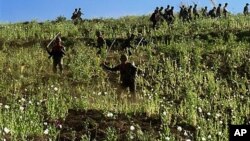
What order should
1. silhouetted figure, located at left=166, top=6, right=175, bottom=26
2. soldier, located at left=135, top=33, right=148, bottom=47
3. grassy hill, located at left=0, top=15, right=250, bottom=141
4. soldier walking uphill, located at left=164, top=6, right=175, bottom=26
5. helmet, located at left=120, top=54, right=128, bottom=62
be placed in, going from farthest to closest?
1. soldier walking uphill, located at left=164, top=6, right=175, bottom=26
2. silhouetted figure, located at left=166, top=6, right=175, bottom=26
3. soldier, located at left=135, top=33, right=148, bottom=47
4. helmet, located at left=120, top=54, right=128, bottom=62
5. grassy hill, located at left=0, top=15, right=250, bottom=141

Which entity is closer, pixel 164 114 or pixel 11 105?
pixel 164 114

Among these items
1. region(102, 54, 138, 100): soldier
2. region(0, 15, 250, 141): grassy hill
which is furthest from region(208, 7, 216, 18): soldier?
region(102, 54, 138, 100): soldier

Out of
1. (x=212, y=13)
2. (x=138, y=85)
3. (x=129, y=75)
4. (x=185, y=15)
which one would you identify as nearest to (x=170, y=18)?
(x=185, y=15)

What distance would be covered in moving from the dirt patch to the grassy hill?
0.07 feet

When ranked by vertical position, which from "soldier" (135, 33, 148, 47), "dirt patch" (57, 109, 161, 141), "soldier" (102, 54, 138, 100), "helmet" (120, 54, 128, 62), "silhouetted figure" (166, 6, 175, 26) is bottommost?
"dirt patch" (57, 109, 161, 141)

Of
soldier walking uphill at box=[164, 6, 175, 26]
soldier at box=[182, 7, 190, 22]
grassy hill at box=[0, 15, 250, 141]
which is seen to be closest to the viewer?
grassy hill at box=[0, 15, 250, 141]

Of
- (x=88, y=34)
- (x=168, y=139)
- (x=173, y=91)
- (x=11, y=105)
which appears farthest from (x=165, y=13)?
(x=168, y=139)

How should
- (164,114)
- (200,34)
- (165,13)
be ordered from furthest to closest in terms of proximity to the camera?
(165,13) → (200,34) → (164,114)

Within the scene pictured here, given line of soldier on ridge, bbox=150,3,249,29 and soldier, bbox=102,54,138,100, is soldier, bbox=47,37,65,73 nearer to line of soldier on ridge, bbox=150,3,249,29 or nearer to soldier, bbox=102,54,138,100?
soldier, bbox=102,54,138,100

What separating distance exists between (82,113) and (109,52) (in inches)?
432

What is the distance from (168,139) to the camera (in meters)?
10.9

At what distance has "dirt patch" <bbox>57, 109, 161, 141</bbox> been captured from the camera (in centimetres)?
1170

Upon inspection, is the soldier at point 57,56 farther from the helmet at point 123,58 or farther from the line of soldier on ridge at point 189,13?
the line of soldier on ridge at point 189,13

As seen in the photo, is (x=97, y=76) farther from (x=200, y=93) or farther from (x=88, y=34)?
(x=88, y=34)
